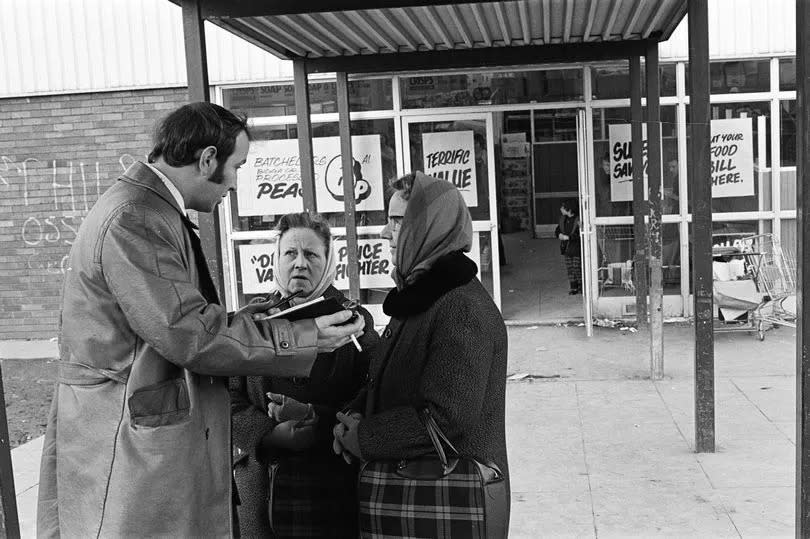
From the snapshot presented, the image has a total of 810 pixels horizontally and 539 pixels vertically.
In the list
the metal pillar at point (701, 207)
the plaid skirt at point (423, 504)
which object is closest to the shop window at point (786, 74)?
the metal pillar at point (701, 207)

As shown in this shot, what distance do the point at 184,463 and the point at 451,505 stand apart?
34.4 inches

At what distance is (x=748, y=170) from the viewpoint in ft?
38.0

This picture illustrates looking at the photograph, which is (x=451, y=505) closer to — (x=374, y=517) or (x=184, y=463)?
(x=374, y=517)

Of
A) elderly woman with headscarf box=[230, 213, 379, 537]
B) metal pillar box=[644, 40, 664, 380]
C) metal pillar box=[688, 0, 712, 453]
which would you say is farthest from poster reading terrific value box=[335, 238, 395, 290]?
elderly woman with headscarf box=[230, 213, 379, 537]

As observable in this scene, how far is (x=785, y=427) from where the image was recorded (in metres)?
7.32

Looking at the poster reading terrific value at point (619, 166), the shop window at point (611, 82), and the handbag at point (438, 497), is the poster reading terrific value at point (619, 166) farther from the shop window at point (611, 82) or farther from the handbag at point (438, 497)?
the handbag at point (438, 497)

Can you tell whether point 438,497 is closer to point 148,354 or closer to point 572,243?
point 148,354

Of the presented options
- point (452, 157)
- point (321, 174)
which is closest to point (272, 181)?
point (321, 174)

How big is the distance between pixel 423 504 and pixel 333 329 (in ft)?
2.28

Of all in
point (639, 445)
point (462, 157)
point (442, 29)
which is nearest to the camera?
point (639, 445)

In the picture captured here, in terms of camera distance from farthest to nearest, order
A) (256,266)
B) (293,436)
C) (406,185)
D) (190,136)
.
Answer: (256,266), (293,436), (406,185), (190,136)

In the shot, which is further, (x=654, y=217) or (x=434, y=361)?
(x=654, y=217)

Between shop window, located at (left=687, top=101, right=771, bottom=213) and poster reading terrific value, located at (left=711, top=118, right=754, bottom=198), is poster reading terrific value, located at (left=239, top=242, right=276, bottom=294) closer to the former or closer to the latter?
shop window, located at (left=687, top=101, right=771, bottom=213)

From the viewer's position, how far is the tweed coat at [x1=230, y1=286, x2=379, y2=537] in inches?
140
